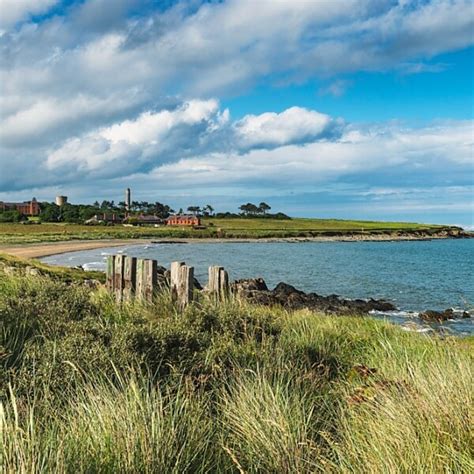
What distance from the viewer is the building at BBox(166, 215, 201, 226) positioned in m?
156

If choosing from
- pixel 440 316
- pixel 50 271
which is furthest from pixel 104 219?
pixel 440 316

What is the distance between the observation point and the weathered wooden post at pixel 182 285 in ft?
31.4

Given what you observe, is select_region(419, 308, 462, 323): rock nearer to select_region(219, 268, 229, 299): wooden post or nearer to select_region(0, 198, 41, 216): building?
select_region(219, 268, 229, 299): wooden post

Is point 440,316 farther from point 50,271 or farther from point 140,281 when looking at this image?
point 140,281

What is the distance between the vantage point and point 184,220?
16188 centimetres

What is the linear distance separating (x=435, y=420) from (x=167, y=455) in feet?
6.35

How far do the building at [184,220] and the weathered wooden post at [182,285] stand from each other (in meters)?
144

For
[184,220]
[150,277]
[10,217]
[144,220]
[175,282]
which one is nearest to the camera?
[175,282]

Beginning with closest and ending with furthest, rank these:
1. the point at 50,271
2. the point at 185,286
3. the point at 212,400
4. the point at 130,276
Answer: the point at 212,400 < the point at 185,286 < the point at 130,276 < the point at 50,271

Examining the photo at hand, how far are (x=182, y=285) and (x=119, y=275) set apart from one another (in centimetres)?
203

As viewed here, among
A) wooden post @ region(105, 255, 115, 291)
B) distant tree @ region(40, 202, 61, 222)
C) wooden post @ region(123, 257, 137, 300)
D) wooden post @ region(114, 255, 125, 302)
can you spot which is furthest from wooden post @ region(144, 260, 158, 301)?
distant tree @ region(40, 202, 61, 222)

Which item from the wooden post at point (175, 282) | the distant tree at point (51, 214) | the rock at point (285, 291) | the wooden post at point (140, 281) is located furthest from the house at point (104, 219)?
the wooden post at point (175, 282)

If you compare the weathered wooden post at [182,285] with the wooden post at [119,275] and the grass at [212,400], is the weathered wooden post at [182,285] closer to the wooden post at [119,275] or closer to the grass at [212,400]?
the grass at [212,400]

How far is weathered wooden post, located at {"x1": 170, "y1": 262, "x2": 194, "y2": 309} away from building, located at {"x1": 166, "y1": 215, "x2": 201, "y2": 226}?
5683 inches
